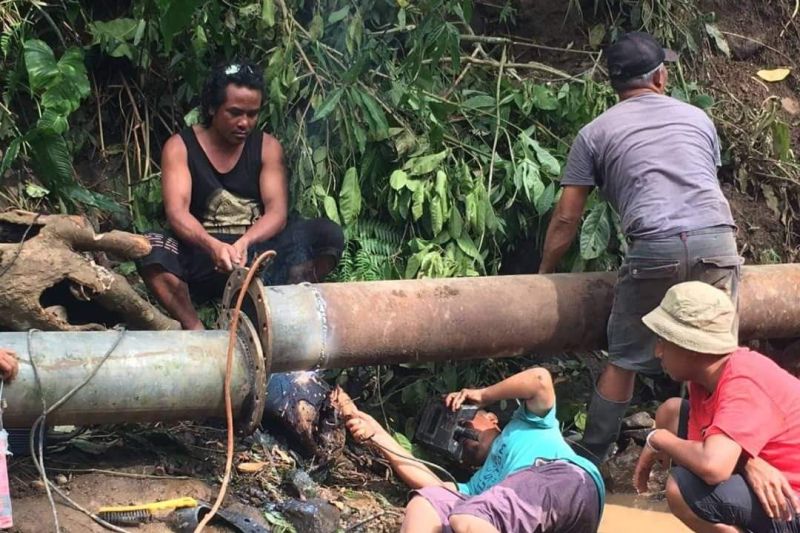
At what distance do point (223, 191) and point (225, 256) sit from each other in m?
0.75

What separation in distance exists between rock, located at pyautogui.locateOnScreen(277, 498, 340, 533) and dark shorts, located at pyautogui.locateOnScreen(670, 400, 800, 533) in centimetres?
136

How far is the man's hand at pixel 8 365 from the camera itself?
350cm

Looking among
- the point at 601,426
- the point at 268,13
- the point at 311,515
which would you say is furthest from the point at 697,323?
the point at 268,13

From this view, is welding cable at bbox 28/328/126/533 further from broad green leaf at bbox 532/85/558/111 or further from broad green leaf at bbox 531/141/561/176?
broad green leaf at bbox 532/85/558/111

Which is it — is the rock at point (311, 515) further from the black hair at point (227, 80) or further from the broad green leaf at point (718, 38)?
the broad green leaf at point (718, 38)

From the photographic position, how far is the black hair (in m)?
5.07

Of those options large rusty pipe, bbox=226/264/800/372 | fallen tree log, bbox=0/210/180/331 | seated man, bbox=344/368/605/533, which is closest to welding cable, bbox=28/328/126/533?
fallen tree log, bbox=0/210/180/331

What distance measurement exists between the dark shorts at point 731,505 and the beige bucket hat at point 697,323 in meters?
0.45

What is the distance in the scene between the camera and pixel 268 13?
5598mm

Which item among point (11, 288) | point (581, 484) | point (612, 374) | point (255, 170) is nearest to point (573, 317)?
point (612, 374)

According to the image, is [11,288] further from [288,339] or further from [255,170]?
[255,170]

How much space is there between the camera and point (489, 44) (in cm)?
685

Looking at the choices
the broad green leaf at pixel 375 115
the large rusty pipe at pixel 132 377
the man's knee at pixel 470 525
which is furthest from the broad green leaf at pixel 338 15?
the man's knee at pixel 470 525

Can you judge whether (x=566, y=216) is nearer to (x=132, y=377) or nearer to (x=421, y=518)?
(x=421, y=518)
